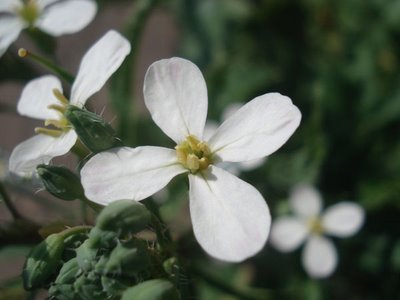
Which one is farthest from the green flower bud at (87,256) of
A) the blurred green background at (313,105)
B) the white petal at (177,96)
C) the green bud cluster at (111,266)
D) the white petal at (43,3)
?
the blurred green background at (313,105)

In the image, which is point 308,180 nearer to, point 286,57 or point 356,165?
point 356,165

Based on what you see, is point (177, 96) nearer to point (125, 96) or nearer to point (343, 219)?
point (125, 96)

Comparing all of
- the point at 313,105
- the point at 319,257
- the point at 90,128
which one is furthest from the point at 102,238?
the point at 313,105

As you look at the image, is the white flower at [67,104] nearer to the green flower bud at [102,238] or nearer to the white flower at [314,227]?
the green flower bud at [102,238]

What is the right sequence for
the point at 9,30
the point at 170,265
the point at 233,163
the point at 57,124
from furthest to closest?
the point at 233,163
the point at 9,30
the point at 57,124
the point at 170,265

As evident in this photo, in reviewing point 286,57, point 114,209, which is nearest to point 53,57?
point 114,209
